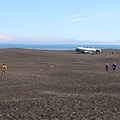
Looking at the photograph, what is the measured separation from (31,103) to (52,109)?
83.0 inches

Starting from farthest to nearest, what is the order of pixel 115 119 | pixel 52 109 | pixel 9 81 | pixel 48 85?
pixel 9 81 < pixel 48 85 < pixel 52 109 < pixel 115 119

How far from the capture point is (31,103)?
19.3 metres

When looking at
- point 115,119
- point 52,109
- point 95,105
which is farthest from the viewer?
point 95,105

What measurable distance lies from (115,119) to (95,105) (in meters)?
3.09

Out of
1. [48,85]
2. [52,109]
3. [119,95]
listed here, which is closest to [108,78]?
[48,85]

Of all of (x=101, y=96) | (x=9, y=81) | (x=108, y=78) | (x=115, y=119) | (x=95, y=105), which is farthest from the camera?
(x=108, y=78)

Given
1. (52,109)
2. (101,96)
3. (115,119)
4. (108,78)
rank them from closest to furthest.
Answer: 1. (115,119)
2. (52,109)
3. (101,96)
4. (108,78)

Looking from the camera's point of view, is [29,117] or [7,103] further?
[7,103]

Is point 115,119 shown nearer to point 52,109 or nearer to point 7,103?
point 52,109

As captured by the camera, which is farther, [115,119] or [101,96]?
[101,96]

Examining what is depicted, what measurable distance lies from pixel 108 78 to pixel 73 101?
1374 centimetres

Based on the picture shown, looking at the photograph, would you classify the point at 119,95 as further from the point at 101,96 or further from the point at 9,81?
the point at 9,81

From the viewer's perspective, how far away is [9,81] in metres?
29.8

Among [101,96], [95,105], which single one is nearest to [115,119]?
[95,105]
